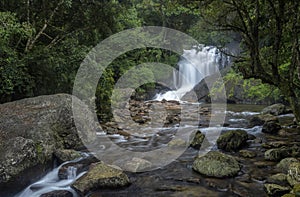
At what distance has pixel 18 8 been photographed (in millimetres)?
8781

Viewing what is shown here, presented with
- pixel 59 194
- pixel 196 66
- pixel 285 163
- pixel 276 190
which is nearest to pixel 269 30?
pixel 285 163

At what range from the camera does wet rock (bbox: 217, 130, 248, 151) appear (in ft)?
20.4

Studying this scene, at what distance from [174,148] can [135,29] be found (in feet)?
33.4

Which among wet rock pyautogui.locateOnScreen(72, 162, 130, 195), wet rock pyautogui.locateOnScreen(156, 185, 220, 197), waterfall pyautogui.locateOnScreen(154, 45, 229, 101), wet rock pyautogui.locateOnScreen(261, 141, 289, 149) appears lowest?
wet rock pyautogui.locateOnScreen(156, 185, 220, 197)

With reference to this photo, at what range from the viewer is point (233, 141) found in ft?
20.8

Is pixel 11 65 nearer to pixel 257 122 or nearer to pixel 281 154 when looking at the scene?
pixel 281 154

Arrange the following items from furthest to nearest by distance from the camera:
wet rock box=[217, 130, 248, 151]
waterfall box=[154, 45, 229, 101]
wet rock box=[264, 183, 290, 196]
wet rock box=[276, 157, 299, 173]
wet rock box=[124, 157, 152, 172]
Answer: waterfall box=[154, 45, 229, 101] < wet rock box=[217, 130, 248, 151] < wet rock box=[124, 157, 152, 172] < wet rock box=[276, 157, 299, 173] < wet rock box=[264, 183, 290, 196]

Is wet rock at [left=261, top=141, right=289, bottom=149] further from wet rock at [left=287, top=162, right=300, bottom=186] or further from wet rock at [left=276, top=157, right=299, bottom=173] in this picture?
wet rock at [left=287, top=162, right=300, bottom=186]

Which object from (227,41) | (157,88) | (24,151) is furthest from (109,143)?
(227,41)

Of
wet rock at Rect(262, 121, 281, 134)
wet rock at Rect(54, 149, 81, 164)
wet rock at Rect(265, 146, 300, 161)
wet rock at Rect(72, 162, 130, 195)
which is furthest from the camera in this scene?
wet rock at Rect(262, 121, 281, 134)

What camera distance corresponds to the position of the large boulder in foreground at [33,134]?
4.27 m

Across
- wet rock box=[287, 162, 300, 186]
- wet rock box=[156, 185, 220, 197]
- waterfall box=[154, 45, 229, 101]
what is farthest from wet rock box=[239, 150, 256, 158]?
waterfall box=[154, 45, 229, 101]

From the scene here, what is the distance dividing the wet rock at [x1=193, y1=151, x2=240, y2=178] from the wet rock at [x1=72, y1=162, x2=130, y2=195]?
137 cm

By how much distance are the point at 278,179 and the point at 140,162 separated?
96.9 inches
